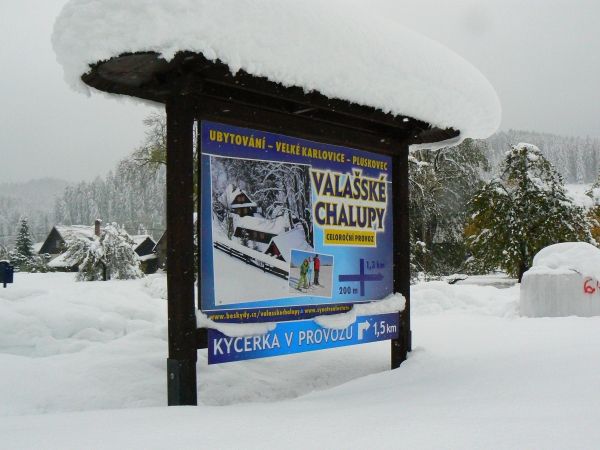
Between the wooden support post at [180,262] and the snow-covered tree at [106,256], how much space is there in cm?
2457

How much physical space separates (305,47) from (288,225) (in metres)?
1.57

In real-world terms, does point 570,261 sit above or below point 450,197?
below

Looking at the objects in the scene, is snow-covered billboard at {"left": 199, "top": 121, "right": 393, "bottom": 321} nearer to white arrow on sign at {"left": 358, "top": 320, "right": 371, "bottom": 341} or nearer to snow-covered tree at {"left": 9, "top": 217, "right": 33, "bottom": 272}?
white arrow on sign at {"left": 358, "top": 320, "right": 371, "bottom": 341}

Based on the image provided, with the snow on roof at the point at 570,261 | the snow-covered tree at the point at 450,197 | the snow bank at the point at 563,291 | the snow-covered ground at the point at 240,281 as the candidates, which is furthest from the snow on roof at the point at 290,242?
the snow-covered tree at the point at 450,197

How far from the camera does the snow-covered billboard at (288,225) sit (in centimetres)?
494

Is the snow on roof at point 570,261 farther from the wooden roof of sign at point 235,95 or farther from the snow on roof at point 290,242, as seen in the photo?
the snow on roof at point 290,242

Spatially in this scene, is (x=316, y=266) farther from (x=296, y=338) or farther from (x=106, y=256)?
(x=106, y=256)

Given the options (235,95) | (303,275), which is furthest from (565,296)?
(235,95)

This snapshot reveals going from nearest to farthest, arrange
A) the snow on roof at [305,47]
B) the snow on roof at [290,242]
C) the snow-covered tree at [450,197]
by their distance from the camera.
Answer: the snow on roof at [305,47] < the snow on roof at [290,242] < the snow-covered tree at [450,197]

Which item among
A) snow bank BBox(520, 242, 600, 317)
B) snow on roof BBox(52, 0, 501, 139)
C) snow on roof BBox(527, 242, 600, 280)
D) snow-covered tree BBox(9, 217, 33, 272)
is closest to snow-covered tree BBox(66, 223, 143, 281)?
snow on roof BBox(527, 242, 600, 280)

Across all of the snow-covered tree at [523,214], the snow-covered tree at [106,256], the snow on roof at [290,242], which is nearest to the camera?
the snow on roof at [290,242]

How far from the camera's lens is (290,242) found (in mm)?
5504

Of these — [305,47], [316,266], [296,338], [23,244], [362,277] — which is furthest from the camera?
[23,244]

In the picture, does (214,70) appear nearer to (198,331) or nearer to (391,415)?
(198,331)
